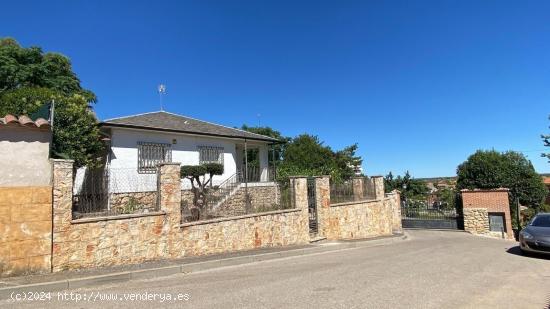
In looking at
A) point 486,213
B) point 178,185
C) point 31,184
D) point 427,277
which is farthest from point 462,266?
point 486,213

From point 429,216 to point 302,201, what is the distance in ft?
59.0

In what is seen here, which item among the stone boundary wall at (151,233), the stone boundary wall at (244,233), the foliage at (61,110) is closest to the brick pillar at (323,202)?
the stone boundary wall at (244,233)

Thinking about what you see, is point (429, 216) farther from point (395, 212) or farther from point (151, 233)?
point (151, 233)

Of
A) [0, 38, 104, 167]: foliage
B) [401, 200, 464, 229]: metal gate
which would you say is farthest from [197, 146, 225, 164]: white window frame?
[401, 200, 464, 229]: metal gate

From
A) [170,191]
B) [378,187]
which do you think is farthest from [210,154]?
[170,191]

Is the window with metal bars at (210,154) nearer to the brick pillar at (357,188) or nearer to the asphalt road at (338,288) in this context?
the brick pillar at (357,188)

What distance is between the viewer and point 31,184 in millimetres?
7961

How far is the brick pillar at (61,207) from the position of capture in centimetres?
809

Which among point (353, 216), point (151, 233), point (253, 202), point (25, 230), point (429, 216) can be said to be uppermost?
point (253, 202)

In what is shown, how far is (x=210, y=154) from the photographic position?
1978 cm

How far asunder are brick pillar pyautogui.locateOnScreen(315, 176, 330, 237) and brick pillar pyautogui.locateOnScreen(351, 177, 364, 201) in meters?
3.21

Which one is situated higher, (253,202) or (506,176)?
(506,176)

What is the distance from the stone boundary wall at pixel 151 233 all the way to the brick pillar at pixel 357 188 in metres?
6.28

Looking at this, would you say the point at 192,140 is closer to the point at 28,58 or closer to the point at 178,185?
the point at 178,185
